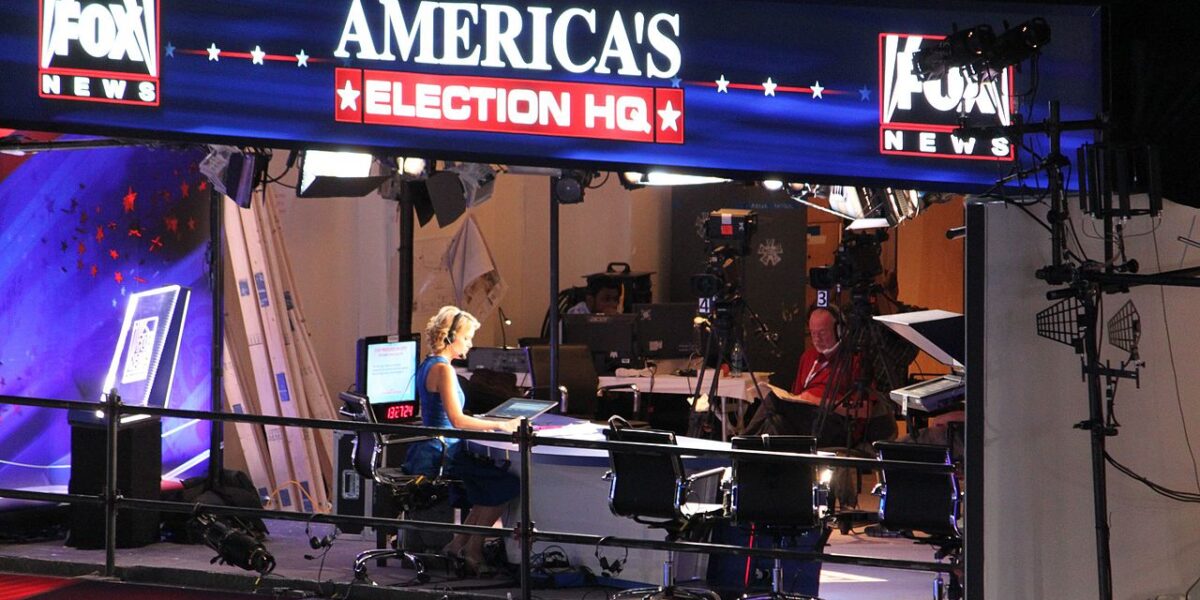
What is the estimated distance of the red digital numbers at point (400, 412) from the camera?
854 cm

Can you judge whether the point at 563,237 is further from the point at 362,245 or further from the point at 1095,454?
the point at 1095,454

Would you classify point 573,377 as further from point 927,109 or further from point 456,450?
point 927,109

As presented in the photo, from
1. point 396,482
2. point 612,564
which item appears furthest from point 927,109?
point 396,482

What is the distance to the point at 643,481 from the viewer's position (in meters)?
6.81

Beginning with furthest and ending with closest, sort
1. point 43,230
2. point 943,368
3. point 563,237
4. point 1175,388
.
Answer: point 563,237, point 943,368, point 43,230, point 1175,388

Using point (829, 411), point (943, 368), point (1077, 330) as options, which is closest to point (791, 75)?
point (1077, 330)

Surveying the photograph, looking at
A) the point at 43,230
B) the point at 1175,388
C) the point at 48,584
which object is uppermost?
the point at 43,230

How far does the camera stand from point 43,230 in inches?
342

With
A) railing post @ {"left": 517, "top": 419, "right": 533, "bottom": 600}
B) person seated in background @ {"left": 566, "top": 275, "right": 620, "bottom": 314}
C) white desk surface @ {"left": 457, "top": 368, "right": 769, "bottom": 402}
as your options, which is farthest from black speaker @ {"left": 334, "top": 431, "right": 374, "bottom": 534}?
person seated in background @ {"left": 566, "top": 275, "right": 620, "bottom": 314}

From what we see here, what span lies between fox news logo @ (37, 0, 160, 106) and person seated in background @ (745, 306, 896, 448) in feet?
15.7

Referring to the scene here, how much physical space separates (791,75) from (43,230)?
16.1 feet

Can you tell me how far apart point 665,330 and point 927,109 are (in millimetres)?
6117

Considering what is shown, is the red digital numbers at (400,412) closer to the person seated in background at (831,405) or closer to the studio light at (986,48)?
the person seated in background at (831,405)

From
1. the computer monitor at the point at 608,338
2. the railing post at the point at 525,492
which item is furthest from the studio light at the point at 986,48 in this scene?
the computer monitor at the point at 608,338
